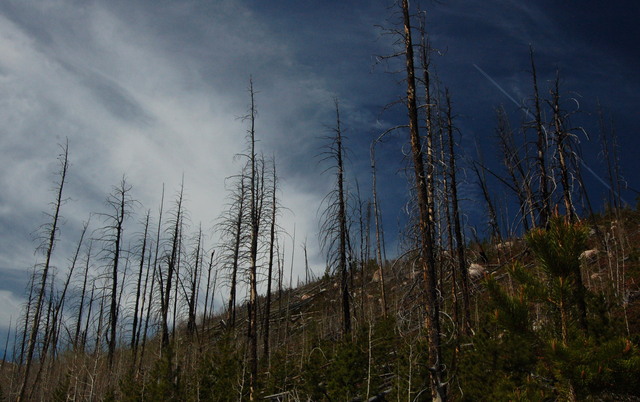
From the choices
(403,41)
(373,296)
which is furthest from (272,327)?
(403,41)

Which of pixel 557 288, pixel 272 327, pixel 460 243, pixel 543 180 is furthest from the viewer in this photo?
pixel 272 327

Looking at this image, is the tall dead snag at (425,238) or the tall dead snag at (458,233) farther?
the tall dead snag at (458,233)

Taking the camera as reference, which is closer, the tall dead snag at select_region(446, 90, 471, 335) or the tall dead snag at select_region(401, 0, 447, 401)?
the tall dead snag at select_region(401, 0, 447, 401)

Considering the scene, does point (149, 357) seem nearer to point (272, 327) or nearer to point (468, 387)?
point (272, 327)

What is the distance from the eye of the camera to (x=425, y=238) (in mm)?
7707

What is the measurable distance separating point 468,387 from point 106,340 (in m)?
19.3

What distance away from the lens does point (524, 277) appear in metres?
4.61

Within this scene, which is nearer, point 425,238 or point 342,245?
point 425,238

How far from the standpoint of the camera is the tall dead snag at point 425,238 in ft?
23.2

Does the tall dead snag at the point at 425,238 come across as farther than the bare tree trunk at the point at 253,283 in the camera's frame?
No

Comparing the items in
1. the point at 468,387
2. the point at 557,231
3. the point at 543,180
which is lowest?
the point at 468,387

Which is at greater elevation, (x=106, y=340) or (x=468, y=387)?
(x=106, y=340)

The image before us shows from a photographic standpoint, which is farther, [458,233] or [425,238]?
[458,233]

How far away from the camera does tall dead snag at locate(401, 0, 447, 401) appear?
7.07 metres
